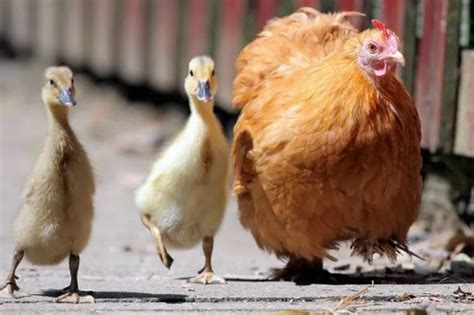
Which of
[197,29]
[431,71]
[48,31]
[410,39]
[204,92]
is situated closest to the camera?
[204,92]

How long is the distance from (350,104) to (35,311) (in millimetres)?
1874

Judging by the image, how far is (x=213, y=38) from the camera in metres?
11.7

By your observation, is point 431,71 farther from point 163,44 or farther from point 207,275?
point 163,44

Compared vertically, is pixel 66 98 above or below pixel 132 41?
above

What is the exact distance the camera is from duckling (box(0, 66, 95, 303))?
5672 mm

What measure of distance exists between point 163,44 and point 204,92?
22.1 ft

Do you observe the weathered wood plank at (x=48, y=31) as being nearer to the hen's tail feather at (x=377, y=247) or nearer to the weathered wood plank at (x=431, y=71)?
the weathered wood plank at (x=431, y=71)

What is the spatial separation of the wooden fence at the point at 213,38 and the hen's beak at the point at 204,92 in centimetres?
A: 232

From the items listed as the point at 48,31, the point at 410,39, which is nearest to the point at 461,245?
the point at 410,39

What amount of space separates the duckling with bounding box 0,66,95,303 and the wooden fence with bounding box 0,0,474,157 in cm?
310

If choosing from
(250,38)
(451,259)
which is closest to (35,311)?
(451,259)

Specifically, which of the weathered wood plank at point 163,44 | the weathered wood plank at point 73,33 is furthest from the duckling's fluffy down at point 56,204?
the weathered wood plank at point 73,33

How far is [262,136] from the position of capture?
6320mm

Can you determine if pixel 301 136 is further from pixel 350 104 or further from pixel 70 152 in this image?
pixel 70 152
